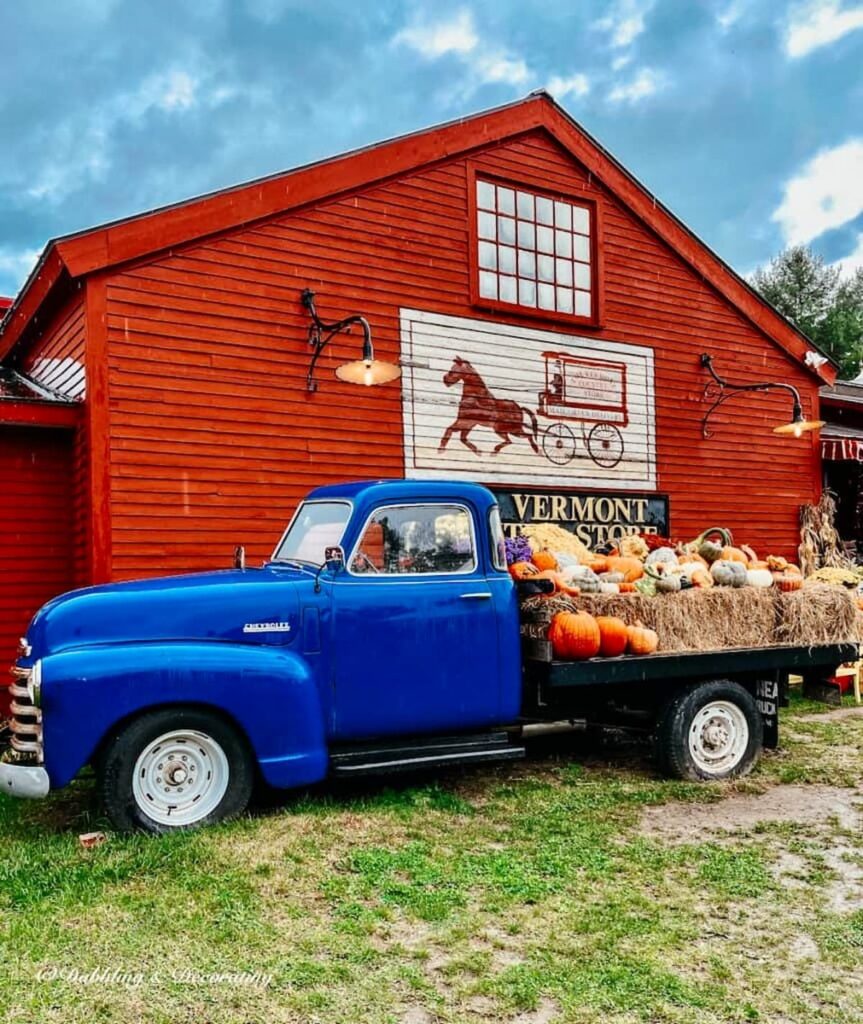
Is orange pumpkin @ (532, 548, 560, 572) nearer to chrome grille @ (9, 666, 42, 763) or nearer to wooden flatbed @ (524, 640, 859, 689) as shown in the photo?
wooden flatbed @ (524, 640, 859, 689)

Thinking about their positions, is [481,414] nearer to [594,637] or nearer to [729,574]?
[729,574]

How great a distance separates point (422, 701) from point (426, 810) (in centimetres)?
65

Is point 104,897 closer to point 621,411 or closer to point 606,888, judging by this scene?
point 606,888

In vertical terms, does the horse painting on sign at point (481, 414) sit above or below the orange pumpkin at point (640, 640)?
above

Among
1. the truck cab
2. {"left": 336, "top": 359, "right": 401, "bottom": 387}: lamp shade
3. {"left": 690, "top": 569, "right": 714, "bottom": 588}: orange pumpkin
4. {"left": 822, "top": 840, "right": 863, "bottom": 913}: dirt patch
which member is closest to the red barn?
{"left": 336, "top": 359, "right": 401, "bottom": 387}: lamp shade

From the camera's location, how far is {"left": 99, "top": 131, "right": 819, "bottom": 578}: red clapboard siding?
8.88 metres

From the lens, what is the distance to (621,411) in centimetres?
1224

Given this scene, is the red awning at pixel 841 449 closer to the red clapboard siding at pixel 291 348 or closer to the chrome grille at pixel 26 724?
the red clapboard siding at pixel 291 348

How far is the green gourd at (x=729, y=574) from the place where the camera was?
7055mm

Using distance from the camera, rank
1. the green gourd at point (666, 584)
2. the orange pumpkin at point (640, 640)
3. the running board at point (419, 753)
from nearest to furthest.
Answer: the running board at point (419, 753) < the orange pumpkin at point (640, 640) < the green gourd at point (666, 584)

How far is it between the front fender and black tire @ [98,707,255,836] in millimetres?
84

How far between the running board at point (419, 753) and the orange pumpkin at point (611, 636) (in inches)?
35.3

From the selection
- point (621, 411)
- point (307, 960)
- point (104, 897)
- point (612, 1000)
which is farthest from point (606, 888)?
point (621, 411)

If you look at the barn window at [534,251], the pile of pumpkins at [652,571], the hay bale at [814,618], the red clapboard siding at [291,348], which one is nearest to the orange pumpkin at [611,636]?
the pile of pumpkins at [652,571]
